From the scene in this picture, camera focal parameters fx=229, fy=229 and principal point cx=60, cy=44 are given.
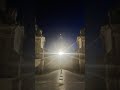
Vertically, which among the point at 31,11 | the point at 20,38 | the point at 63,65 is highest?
the point at 31,11

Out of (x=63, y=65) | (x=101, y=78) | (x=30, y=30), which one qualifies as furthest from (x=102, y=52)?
(x=63, y=65)

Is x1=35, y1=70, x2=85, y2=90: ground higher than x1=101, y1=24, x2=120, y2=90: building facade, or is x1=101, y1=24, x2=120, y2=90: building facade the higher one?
x1=101, y1=24, x2=120, y2=90: building facade

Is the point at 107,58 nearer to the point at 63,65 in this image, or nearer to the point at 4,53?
the point at 4,53

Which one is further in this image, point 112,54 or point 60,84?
point 60,84

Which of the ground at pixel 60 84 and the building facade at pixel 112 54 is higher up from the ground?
the building facade at pixel 112 54

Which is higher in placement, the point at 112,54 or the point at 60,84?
the point at 112,54

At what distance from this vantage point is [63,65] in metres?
22.1

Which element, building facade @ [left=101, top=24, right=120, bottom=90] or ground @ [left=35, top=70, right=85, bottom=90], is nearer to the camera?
building facade @ [left=101, top=24, right=120, bottom=90]

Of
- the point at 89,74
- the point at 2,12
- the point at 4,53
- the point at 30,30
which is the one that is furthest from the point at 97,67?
the point at 2,12

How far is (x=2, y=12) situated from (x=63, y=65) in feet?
52.3

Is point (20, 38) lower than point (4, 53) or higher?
higher

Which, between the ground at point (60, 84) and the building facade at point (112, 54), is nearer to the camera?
the building facade at point (112, 54)

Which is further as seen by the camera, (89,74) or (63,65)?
(63,65)

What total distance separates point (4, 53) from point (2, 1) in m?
1.44
